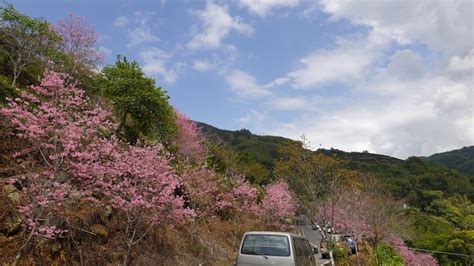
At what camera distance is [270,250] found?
27.5ft

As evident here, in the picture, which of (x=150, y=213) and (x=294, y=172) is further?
(x=294, y=172)

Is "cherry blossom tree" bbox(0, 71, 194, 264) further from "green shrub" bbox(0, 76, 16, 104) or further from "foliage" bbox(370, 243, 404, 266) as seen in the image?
"foliage" bbox(370, 243, 404, 266)

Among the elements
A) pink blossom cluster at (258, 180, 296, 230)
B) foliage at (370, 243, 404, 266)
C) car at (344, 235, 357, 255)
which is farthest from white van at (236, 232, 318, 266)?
car at (344, 235, 357, 255)

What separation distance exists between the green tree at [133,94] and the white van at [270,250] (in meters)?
10.5

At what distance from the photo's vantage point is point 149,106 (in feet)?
58.2

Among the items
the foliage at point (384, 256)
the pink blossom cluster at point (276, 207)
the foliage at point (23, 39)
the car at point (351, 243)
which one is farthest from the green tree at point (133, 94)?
the car at point (351, 243)

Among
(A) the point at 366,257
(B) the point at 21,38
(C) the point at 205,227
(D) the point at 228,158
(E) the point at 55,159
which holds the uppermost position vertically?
(B) the point at 21,38

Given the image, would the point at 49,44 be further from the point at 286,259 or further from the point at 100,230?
the point at 286,259

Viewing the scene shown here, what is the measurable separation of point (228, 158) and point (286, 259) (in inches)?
1038

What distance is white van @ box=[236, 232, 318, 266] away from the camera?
815cm

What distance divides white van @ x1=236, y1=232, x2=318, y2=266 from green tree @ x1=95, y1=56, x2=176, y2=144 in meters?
10.5

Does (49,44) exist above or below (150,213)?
above

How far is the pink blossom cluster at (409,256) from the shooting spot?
2759 centimetres

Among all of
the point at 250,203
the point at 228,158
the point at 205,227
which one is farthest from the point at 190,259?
the point at 228,158
